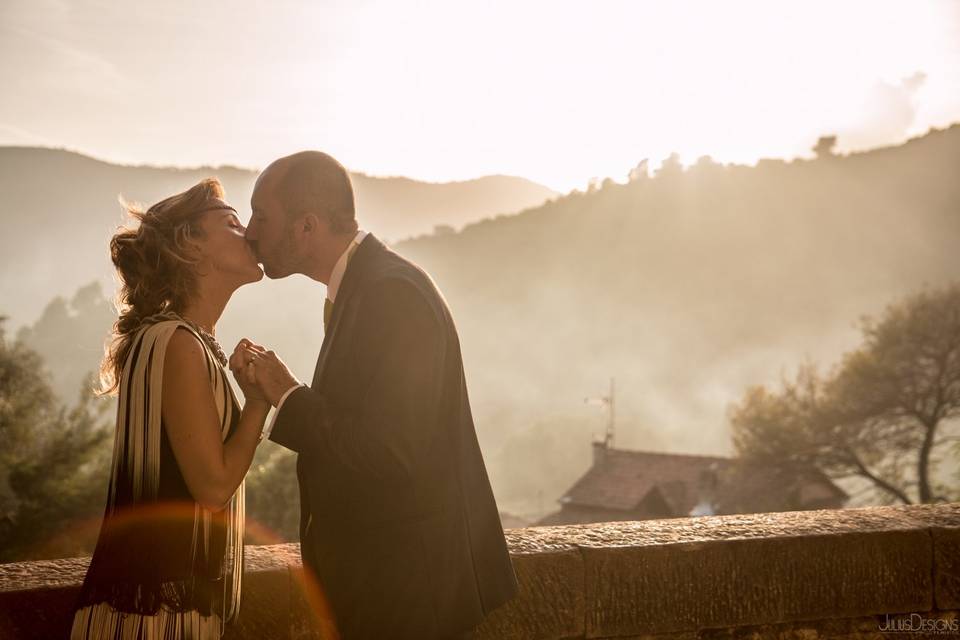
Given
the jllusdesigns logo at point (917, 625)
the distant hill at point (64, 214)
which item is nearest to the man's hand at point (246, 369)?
the jllusdesigns logo at point (917, 625)

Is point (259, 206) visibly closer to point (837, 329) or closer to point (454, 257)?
point (837, 329)

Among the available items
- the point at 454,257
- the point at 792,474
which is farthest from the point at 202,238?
the point at 454,257

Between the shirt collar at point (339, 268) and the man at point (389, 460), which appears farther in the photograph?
the shirt collar at point (339, 268)

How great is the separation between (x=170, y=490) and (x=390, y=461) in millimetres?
682

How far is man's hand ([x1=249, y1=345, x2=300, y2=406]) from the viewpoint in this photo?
230 centimetres

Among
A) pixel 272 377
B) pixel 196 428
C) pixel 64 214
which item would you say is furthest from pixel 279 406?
pixel 64 214

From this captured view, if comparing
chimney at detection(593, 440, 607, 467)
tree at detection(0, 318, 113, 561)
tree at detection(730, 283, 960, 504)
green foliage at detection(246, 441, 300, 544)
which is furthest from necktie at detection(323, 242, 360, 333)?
chimney at detection(593, 440, 607, 467)

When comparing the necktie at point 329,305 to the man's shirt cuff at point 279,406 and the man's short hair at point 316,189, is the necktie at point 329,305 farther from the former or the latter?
the man's shirt cuff at point 279,406

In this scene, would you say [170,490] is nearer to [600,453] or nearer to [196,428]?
[196,428]

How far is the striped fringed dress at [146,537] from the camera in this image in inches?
91.5

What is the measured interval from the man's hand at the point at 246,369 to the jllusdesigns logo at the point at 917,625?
2.40 m

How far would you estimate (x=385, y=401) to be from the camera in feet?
6.96

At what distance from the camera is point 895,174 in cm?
8431

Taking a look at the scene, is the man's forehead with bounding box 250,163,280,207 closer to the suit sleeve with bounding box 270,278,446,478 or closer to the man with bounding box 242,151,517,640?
the man with bounding box 242,151,517,640
